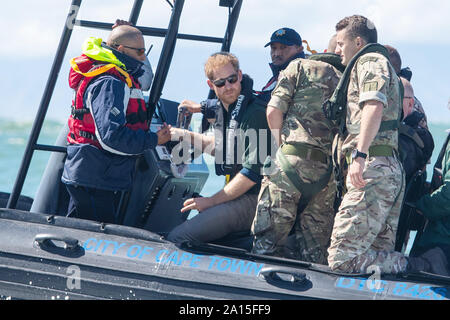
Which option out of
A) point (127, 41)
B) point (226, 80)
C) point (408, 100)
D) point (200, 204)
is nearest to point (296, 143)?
point (226, 80)

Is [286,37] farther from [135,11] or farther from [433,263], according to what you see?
[433,263]

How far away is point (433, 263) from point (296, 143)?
932 mm

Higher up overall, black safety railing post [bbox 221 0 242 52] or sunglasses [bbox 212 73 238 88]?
black safety railing post [bbox 221 0 242 52]

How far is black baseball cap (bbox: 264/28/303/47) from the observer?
159 inches

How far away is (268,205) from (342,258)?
44 centimetres

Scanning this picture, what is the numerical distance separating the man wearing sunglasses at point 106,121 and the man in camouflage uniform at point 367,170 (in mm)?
1052

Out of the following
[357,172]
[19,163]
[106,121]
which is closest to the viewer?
[357,172]

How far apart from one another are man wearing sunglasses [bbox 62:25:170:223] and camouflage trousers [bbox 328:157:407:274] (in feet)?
3.50

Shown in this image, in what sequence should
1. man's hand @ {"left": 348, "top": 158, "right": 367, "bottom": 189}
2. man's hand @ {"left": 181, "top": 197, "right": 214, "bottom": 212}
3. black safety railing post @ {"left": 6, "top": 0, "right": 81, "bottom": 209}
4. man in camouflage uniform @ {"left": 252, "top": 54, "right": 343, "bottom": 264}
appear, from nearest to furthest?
1. man's hand @ {"left": 348, "top": 158, "right": 367, "bottom": 189}
2. man in camouflage uniform @ {"left": 252, "top": 54, "right": 343, "bottom": 264}
3. man's hand @ {"left": 181, "top": 197, "right": 214, "bottom": 212}
4. black safety railing post @ {"left": 6, "top": 0, "right": 81, "bottom": 209}

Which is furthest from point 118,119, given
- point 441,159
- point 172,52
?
point 441,159

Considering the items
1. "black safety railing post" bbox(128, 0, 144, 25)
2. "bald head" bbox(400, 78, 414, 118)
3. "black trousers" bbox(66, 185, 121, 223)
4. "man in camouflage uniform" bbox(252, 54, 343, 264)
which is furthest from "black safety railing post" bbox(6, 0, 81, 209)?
"bald head" bbox(400, 78, 414, 118)

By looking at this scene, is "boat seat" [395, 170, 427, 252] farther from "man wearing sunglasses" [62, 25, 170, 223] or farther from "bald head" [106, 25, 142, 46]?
"bald head" [106, 25, 142, 46]

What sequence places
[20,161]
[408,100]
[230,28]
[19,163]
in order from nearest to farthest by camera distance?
[408,100], [230,28], [20,161], [19,163]

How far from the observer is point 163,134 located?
12.4 feet
